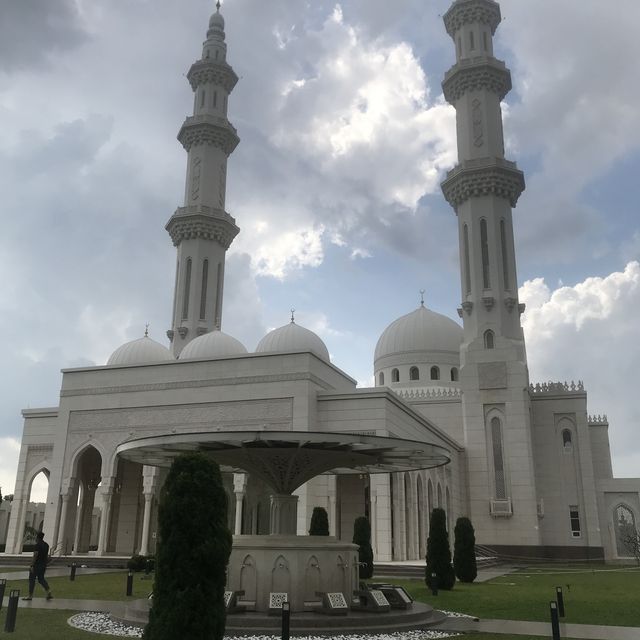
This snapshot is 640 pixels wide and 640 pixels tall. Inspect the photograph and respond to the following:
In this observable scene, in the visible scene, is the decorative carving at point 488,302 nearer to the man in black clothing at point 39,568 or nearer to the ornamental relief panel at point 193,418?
the ornamental relief panel at point 193,418

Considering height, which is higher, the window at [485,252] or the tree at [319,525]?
the window at [485,252]

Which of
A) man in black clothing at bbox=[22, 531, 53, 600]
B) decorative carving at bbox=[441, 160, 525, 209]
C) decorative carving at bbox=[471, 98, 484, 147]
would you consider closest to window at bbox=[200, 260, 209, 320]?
decorative carving at bbox=[441, 160, 525, 209]

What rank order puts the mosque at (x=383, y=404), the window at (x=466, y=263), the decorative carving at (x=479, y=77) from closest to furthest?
the mosque at (x=383, y=404), the window at (x=466, y=263), the decorative carving at (x=479, y=77)

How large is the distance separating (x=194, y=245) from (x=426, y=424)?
17618mm

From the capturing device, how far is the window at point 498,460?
36.7 meters

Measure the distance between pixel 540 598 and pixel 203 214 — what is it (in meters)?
30.3

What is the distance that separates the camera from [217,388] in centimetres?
3006

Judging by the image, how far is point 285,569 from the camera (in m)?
13.2

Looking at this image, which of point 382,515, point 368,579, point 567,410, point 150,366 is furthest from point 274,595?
point 567,410

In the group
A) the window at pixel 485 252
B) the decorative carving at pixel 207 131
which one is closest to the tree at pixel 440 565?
the window at pixel 485 252

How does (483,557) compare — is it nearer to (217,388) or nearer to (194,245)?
(217,388)

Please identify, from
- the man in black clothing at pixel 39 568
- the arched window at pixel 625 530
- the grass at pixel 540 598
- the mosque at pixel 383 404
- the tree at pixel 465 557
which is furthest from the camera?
the arched window at pixel 625 530

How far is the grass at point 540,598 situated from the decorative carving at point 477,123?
26.6m

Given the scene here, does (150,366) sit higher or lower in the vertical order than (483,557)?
higher
